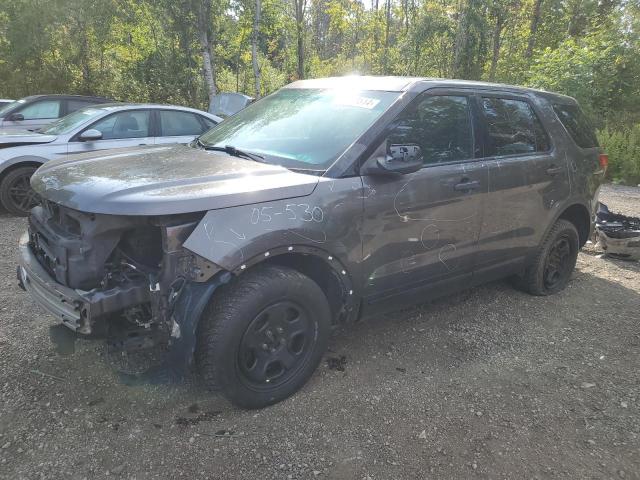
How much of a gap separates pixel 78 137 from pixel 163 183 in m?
5.04

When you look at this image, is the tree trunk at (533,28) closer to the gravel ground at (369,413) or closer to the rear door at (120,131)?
the rear door at (120,131)

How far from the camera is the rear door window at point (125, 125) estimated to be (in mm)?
6820

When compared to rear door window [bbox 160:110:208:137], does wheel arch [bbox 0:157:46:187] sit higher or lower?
lower

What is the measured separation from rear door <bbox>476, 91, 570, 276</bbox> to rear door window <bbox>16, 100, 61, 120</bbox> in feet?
27.6

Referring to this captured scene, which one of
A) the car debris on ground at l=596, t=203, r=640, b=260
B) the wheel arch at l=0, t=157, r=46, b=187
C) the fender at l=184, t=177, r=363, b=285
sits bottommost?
the car debris on ground at l=596, t=203, r=640, b=260

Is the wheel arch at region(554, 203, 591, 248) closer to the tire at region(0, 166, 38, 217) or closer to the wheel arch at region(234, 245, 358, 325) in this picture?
the wheel arch at region(234, 245, 358, 325)

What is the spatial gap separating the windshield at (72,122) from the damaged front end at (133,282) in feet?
16.3

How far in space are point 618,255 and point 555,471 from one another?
14.4 feet

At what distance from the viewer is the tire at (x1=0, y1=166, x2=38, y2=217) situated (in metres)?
6.45

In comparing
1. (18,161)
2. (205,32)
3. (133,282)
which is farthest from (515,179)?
(205,32)

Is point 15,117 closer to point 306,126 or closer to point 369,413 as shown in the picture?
point 306,126

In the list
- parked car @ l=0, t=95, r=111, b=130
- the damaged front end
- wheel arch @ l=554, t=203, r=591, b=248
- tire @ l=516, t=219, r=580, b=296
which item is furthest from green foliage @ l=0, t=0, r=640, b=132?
the damaged front end

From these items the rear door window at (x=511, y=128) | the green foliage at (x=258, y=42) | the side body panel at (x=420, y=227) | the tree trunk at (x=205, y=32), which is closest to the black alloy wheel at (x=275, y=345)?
the side body panel at (x=420, y=227)

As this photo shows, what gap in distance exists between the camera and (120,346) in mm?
2396
